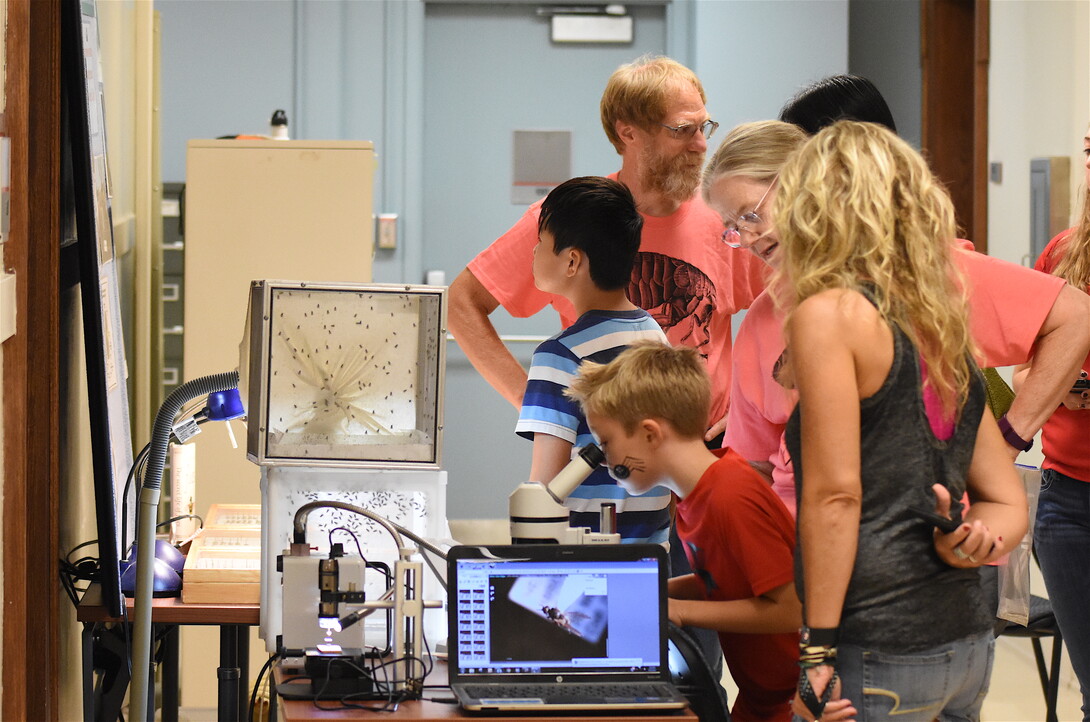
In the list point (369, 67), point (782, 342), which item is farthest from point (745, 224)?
point (369, 67)

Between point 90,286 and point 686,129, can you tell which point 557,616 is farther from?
point 686,129

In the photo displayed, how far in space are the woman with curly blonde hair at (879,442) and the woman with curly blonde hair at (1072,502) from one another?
81cm

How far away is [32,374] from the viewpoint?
2016 millimetres

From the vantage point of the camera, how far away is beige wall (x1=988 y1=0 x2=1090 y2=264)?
3949mm

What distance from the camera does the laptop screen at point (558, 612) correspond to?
5.51 feet

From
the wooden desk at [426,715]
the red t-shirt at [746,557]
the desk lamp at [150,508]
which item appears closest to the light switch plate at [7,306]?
the desk lamp at [150,508]

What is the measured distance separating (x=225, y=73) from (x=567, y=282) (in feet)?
12.2

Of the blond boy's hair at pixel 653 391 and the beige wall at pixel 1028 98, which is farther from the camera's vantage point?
the beige wall at pixel 1028 98

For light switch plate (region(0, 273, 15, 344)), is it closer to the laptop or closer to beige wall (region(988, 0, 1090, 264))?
the laptop

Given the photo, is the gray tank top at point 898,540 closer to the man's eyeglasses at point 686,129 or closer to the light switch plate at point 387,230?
the man's eyeglasses at point 686,129

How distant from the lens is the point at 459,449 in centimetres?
586

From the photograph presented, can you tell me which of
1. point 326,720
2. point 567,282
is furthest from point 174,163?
point 326,720

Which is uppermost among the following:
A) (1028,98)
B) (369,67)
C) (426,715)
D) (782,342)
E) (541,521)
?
(369,67)

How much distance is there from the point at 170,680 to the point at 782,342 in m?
1.39
